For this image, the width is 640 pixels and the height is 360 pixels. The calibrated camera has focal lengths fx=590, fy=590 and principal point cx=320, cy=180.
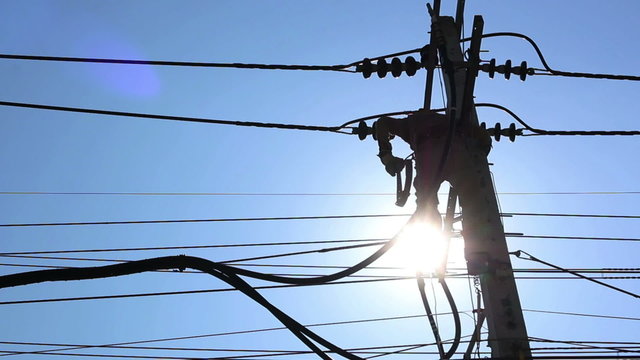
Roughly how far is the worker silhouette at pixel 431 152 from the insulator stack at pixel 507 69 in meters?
1.16

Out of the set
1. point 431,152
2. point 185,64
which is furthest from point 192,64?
point 431,152

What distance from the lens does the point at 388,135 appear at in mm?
5984

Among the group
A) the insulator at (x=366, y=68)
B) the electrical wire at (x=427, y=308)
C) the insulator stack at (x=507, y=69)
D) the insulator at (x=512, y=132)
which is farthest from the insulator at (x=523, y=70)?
the electrical wire at (x=427, y=308)

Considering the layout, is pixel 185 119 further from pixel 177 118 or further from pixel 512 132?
pixel 512 132

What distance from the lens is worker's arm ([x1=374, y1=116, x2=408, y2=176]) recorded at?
5779 millimetres

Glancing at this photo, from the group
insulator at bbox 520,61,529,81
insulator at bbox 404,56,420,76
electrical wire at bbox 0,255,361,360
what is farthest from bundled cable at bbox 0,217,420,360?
insulator at bbox 520,61,529,81

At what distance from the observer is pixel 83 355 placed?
7820mm

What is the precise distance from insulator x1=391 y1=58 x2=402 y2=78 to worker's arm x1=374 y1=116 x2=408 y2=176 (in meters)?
0.55

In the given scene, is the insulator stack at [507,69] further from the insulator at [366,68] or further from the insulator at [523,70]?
the insulator at [366,68]

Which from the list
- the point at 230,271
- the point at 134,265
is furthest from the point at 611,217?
the point at 134,265

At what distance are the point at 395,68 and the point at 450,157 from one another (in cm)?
135

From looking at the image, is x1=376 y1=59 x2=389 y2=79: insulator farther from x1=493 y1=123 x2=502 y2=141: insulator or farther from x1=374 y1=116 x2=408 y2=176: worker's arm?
x1=493 y1=123 x2=502 y2=141: insulator

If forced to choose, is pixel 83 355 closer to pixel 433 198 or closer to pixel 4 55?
pixel 4 55

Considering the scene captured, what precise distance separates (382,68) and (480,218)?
2116 millimetres
